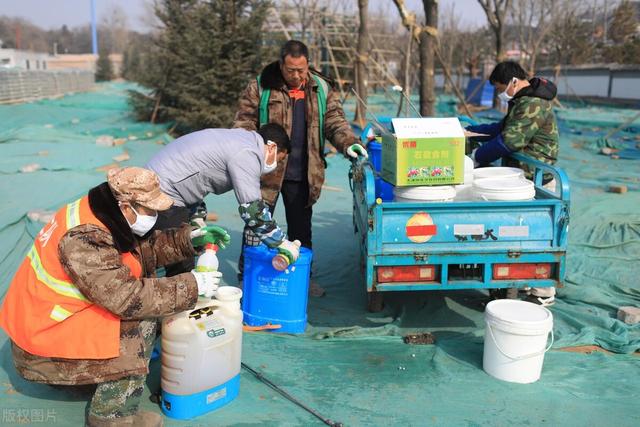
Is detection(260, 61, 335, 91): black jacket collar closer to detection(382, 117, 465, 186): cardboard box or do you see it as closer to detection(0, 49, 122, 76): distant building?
detection(382, 117, 465, 186): cardboard box

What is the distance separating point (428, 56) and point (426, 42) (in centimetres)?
22

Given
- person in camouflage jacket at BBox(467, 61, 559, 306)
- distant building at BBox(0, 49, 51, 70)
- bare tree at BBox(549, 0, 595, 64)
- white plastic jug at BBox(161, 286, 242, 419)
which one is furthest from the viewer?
distant building at BBox(0, 49, 51, 70)

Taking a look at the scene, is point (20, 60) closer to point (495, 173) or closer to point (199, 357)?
point (495, 173)

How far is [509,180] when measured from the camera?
4.10 metres

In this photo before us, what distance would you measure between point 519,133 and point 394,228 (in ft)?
4.76

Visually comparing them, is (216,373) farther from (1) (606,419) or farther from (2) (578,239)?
(2) (578,239)

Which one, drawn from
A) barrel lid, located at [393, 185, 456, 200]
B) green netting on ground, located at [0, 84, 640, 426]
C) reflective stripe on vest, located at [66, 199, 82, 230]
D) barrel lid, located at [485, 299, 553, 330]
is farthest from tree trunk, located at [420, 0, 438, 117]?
reflective stripe on vest, located at [66, 199, 82, 230]

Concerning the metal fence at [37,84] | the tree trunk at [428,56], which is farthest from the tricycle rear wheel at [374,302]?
the metal fence at [37,84]

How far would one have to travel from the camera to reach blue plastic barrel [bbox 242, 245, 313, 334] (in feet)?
13.0

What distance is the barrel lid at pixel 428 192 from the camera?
12.7 feet

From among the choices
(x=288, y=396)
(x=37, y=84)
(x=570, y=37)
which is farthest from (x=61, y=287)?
(x=570, y=37)

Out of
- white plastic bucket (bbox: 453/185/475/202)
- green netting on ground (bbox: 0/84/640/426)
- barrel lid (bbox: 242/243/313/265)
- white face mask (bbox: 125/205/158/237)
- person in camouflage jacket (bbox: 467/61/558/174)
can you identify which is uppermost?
person in camouflage jacket (bbox: 467/61/558/174)

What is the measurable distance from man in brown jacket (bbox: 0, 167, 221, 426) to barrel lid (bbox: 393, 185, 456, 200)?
160 cm

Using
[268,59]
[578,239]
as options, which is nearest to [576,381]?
[578,239]
